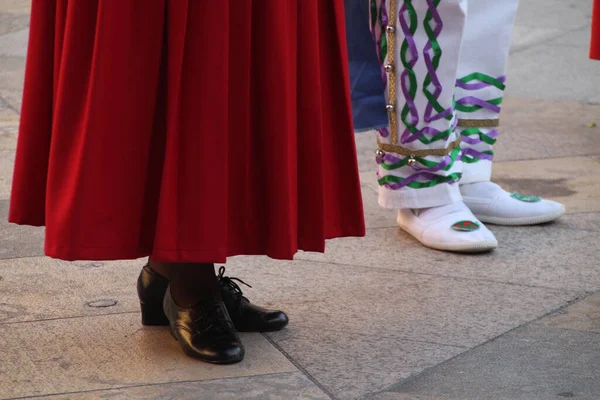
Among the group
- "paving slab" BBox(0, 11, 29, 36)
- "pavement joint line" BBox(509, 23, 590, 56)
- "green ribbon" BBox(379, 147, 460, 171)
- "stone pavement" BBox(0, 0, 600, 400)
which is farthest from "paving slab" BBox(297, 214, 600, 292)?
"paving slab" BBox(0, 11, 29, 36)

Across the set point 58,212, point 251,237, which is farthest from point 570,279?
point 58,212

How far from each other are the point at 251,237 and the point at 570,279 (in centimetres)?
119

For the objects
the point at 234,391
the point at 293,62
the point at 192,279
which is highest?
the point at 293,62

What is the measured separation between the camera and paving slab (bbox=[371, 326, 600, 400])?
2.46m

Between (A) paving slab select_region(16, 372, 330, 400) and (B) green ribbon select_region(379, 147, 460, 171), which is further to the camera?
(B) green ribbon select_region(379, 147, 460, 171)

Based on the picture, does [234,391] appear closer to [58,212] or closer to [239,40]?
[58,212]

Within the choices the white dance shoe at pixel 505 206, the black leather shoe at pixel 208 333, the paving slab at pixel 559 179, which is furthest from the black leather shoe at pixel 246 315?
the paving slab at pixel 559 179

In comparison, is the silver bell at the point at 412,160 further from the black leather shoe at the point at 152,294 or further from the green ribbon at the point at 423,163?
the black leather shoe at the point at 152,294

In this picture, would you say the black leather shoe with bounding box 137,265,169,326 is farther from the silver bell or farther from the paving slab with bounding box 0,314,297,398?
the silver bell

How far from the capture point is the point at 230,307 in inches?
111

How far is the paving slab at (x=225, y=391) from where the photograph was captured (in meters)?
2.39

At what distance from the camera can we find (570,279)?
131 inches

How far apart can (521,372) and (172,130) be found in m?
0.95

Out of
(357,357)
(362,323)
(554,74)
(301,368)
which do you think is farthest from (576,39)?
(301,368)
